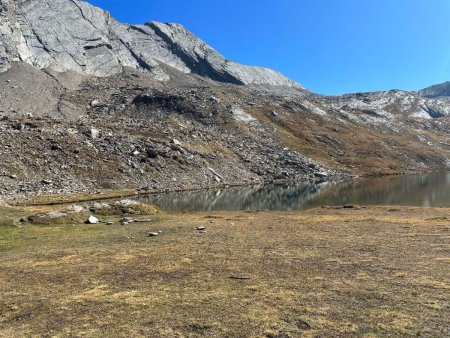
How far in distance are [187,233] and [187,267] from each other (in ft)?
42.0

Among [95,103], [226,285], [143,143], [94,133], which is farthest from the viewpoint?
[95,103]

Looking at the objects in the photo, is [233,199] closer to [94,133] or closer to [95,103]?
[94,133]

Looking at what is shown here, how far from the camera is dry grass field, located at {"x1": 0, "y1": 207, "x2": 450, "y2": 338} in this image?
1413 centimetres

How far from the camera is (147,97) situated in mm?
183125

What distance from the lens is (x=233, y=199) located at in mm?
85812

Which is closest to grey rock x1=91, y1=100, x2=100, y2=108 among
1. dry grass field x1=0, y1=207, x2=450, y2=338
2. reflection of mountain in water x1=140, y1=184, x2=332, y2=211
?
reflection of mountain in water x1=140, y1=184, x2=332, y2=211

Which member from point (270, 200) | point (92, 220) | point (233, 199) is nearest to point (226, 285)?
point (92, 220)

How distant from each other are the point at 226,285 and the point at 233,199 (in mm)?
66999

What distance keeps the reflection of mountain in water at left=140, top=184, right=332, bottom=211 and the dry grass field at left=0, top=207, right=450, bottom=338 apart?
1571 inches

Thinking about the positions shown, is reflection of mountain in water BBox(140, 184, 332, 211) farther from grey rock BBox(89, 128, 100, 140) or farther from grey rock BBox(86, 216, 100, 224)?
grey rock BBox(89, 128, 100, 140)

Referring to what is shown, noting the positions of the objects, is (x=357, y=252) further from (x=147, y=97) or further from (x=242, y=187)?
(x=147, y=97)

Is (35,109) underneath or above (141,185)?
above

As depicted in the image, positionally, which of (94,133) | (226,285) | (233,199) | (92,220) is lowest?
(226,285)

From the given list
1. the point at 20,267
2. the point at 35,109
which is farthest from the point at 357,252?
the point at 35,109
